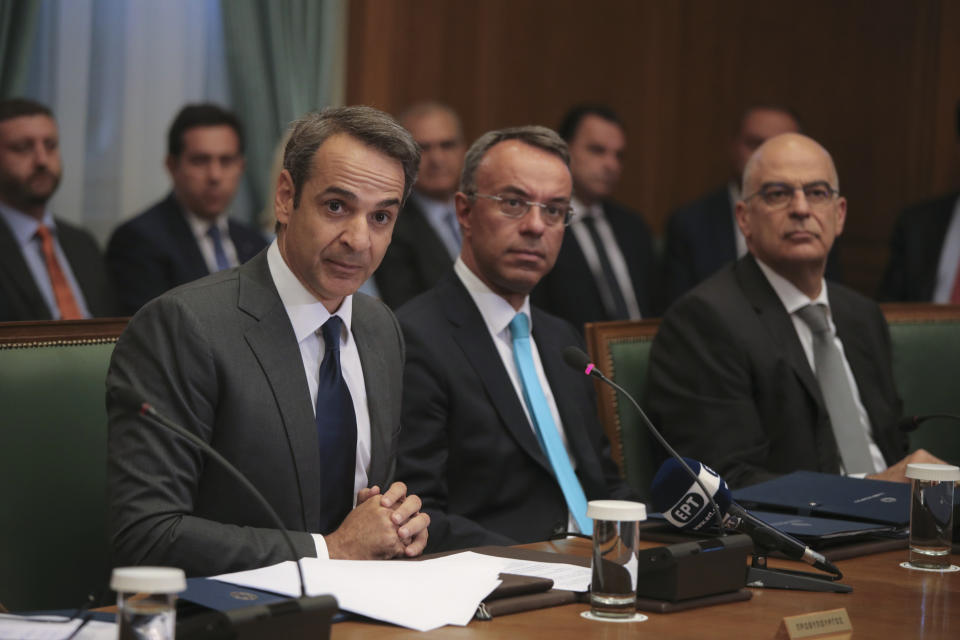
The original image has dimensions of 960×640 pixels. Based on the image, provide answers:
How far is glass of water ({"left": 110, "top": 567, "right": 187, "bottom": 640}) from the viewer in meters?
1.36

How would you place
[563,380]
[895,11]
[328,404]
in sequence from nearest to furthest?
[328,404] < [563,380] < [895,11]

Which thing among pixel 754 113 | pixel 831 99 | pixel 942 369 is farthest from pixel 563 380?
pixel 831 99

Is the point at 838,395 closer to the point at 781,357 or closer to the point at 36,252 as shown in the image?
the point at 781,357

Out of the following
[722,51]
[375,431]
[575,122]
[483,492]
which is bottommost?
[483,492]

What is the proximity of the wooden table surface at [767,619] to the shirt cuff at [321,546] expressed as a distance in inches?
15.7

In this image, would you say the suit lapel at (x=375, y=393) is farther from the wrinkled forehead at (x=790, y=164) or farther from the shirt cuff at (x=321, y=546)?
the wrinkled forehead at (x=790, y=164)

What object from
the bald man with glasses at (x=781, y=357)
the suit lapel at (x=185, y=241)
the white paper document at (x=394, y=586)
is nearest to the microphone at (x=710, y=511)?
the white paper document at (x=394, y=586)

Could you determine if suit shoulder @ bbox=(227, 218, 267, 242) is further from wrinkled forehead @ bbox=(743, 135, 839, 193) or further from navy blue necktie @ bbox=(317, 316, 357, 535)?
navy blue necktie @ bbox=(317, 316, 357, 535)

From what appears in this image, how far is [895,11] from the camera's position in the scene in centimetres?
638

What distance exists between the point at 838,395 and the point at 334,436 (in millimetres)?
1607

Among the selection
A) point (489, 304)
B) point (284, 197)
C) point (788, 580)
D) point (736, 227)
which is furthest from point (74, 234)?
point (788, 580)

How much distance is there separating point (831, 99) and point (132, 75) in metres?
3.62

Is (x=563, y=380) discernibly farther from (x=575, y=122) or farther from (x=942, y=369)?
(x=575, y=122)

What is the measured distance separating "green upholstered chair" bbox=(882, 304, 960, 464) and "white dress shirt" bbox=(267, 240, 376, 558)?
200 cm
